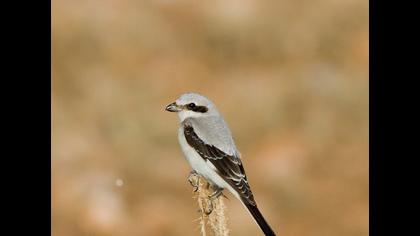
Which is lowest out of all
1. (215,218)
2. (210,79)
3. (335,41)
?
(215,218)

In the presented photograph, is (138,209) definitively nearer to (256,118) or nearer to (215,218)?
A: (256,118)

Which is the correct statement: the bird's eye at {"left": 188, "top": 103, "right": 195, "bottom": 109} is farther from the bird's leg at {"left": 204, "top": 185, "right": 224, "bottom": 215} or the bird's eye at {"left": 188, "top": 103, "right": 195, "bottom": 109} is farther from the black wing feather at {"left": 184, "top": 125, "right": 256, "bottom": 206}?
the bird's leg at {"left": 204, "top": 185, "right": 224, "bottom": 215}

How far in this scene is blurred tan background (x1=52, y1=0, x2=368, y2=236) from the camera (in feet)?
29.2

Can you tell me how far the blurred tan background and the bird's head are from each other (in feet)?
8.77

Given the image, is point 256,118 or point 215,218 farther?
point 256,118

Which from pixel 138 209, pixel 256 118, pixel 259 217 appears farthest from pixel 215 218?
pixel 256 118

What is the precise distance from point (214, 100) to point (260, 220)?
4.86 m

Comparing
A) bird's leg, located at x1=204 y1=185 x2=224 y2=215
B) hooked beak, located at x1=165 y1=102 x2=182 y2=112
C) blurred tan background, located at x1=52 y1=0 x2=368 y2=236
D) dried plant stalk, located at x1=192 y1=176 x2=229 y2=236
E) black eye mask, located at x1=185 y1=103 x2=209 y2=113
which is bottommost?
dried plant stalk, located at x1=192 y1=176 x2=229 y2=236

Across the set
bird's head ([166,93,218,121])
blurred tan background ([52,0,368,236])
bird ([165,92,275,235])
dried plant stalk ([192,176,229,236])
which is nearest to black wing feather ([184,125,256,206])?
bird ([165,92,275,235])

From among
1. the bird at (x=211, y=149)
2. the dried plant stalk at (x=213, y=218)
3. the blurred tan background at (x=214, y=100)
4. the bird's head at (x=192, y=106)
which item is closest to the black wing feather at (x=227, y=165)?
the bird at (x=211, y=149)

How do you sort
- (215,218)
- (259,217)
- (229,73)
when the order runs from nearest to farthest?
(215,218), (259,217), (229,73)

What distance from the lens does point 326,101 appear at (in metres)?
10.8

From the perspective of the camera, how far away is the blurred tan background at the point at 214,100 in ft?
29.2

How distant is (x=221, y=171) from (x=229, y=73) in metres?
5.36
